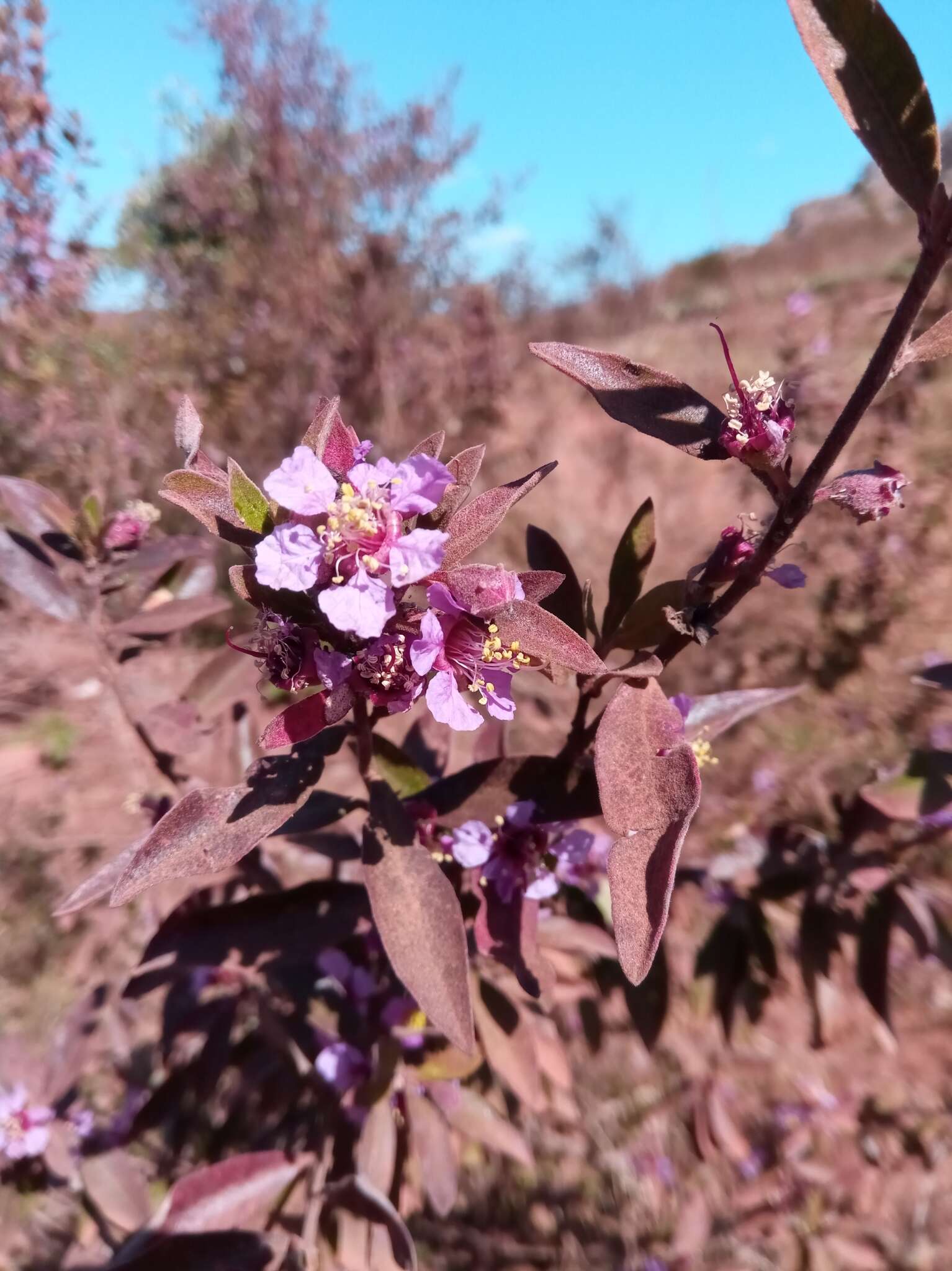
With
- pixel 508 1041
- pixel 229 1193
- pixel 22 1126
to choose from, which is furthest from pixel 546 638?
pixel 22 1126

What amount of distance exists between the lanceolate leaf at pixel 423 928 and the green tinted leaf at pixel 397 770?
105 mm

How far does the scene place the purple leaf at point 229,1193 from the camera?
1.51 metres

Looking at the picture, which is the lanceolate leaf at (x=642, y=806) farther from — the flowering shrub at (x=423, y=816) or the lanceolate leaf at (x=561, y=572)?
the lanceolate leaf at (x=561, y=572)

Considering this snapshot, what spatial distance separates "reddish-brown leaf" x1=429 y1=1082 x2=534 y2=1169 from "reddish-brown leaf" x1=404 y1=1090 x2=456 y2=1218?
0.15ft

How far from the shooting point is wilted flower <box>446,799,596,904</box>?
4.30 ft

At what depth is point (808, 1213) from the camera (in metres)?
2.85

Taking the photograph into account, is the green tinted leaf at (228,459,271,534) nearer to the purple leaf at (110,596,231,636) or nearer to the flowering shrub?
the flowering shrub

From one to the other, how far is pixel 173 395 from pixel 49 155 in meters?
2.84

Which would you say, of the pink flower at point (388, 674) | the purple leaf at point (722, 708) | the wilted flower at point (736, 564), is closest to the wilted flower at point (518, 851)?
the purple leaf at point (722, 708)

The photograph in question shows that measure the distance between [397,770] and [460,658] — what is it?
1.07ft

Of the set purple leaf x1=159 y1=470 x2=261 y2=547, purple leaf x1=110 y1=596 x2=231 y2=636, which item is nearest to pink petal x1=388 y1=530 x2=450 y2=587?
purple leaf x1=159 y1=470 x2=261 y2=547

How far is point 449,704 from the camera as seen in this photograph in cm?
96

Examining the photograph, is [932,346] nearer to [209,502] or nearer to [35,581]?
[209,502]

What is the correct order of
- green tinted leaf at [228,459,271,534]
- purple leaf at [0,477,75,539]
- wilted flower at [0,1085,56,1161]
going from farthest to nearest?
wilted flower at [0,1085,56,1161], purple leaf at [0,477,75,539], green tinted leaf at [228,459,271,534]
